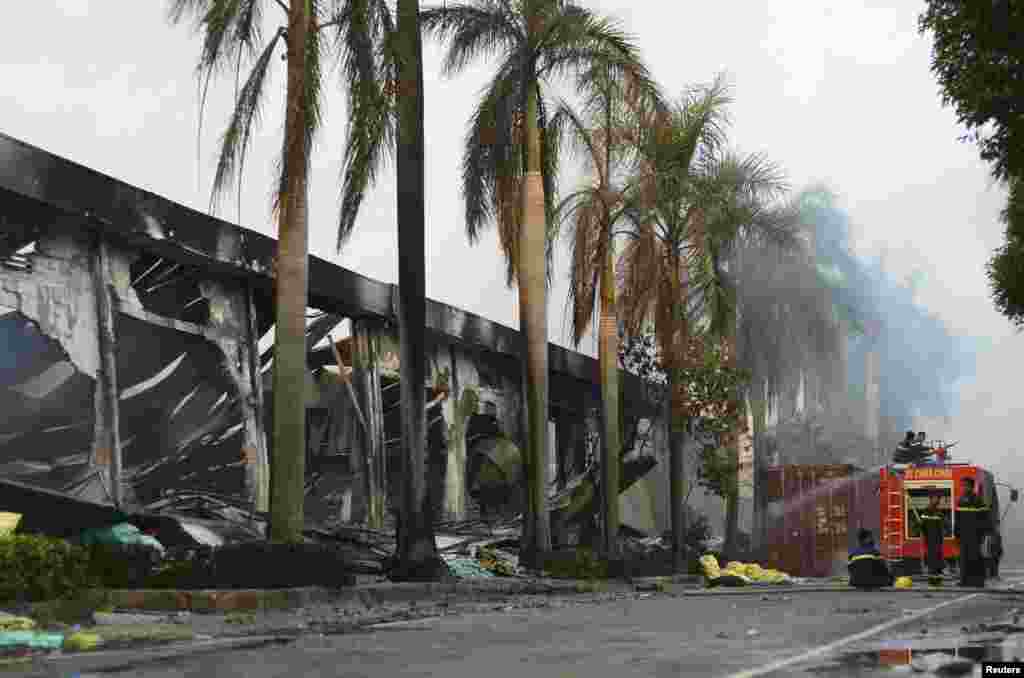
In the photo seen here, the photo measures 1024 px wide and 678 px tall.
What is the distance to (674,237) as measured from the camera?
35.1m

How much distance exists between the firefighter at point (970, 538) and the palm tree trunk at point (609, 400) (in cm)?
782

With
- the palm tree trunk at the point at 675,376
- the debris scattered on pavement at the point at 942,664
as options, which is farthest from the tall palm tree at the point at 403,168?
the debris scattered on pavement at the point at 942,664

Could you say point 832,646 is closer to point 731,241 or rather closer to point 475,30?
point 475,30

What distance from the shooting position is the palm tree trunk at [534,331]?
27.2 meters

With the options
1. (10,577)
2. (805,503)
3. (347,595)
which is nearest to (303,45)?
(347,595)

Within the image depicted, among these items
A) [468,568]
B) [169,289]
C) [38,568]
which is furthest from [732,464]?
[38,568]

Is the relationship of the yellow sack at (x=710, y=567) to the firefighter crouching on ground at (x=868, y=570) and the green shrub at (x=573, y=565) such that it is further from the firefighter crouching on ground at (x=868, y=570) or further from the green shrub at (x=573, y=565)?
the firefighter crouching on ground at (x=868, y=570)

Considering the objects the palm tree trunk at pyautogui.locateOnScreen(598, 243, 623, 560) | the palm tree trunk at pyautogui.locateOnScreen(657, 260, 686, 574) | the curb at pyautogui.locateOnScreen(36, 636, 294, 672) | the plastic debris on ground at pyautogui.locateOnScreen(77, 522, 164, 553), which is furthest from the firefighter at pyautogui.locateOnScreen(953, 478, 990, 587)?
the curb at pyautogui.locateOnScreen(36, 636, 294, 672)

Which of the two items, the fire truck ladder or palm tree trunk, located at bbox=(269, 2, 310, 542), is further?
the fire truck ladder

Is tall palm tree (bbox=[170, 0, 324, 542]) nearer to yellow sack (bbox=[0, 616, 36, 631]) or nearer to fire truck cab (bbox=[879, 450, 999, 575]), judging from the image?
yellow sack (bbox=[0, 616, 36, 631])

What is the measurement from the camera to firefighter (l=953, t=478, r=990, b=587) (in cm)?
2381

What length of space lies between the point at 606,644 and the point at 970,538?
47.6 feet

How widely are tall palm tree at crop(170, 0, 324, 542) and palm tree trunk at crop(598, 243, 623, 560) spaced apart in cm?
1202

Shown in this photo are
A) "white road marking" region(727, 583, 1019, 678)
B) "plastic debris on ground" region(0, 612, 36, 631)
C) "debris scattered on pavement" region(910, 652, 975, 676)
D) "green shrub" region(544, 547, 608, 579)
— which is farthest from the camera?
"green shrub" region(544, 547, 608, 579)
